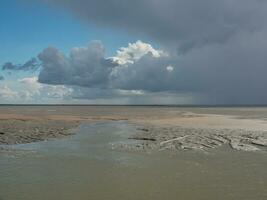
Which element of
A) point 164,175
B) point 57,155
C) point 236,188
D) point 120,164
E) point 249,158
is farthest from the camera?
point 57,155

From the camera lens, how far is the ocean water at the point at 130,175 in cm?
1348

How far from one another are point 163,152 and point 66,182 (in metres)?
9.22

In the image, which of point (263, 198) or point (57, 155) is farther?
point (57, 155)

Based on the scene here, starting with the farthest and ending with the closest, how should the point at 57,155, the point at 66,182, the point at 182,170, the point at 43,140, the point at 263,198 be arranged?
1. the point at 43,140
2. the point at 57,155
3. the point at 182,170
4. the point at 66,182
5. the point at 263,198

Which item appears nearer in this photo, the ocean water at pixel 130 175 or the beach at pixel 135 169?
the ocean water at pixel 130 175

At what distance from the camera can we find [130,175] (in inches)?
653

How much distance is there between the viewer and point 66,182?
1518 centimetres

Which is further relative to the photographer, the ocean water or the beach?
the beach

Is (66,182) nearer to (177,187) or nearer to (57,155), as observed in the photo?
(177,187)

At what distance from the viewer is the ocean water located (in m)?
13.5

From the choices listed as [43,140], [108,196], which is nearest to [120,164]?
[108,196]

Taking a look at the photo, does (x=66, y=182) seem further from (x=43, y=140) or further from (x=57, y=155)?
(x=43, y=140)

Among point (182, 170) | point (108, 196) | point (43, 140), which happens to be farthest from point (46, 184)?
point (43, 140)

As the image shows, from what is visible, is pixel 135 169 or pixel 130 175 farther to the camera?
pixel 135 169
